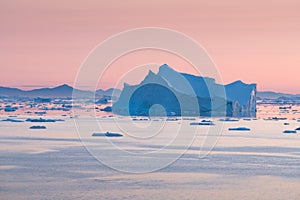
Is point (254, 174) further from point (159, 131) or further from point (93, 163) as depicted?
point (159, 131)

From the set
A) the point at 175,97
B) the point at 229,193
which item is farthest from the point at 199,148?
the point at 175,97

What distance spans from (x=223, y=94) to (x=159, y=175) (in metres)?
25.4

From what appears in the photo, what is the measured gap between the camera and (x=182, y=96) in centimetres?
3984

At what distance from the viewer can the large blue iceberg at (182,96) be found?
37531 millimetres

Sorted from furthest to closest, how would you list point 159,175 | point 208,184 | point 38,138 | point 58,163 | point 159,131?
point 159,131 < point 38,138 < point 58,163 < point 159,175 < point 208,184

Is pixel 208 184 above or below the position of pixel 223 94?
below

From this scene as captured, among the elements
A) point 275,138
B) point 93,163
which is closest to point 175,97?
point 275,138

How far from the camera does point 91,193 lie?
12617mm

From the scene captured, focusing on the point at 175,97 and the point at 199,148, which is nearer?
the point at 199,148

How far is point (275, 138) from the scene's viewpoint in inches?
1090

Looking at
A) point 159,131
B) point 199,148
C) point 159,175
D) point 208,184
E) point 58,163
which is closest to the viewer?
point 208,184

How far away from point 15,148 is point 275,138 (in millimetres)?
11680

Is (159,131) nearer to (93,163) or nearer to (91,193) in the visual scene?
(93,163)

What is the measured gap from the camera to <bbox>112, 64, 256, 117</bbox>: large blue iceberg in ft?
123
